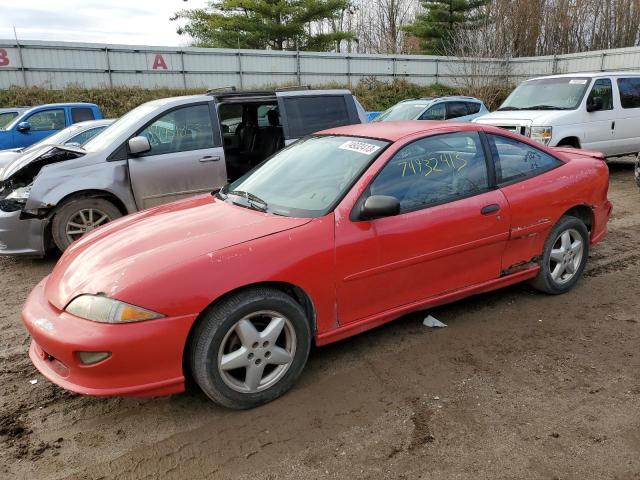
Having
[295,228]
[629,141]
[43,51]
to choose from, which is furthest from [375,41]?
[295,228]

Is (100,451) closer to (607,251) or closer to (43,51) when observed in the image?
(607,251)

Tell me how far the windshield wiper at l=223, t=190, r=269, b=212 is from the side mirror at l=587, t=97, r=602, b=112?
788 centimetres

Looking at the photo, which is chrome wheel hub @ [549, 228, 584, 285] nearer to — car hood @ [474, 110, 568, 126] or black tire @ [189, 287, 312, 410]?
black tire @ [189, 287, 312, 410]

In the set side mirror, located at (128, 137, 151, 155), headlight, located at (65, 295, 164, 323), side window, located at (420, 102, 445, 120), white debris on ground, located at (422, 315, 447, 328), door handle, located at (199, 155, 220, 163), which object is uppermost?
side window, located at (420, 102, 445, 120)

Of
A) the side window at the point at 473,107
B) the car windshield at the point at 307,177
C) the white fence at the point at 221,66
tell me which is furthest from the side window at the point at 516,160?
the white fence at the point at 221,66

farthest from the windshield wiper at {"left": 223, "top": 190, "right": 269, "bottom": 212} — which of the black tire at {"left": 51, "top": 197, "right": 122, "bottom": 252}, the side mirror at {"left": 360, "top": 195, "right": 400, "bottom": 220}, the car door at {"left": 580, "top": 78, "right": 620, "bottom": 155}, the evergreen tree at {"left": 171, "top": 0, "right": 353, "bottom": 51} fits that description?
the evergreen tree at {"left": 171, "top": 0, "right": 353, "bottom": 51}

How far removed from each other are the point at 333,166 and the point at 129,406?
80.7 inches

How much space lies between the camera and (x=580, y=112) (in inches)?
359

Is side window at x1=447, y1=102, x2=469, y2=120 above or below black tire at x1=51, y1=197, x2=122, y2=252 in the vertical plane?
above

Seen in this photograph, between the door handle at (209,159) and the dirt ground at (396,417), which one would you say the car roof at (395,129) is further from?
the door handle at (209,159)

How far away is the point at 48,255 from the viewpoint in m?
6.11

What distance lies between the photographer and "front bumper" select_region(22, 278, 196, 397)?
261 centimetres

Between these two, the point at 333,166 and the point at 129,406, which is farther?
the point at 333,166

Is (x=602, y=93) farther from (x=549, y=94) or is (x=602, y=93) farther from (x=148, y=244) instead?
(x=148, y=244)
